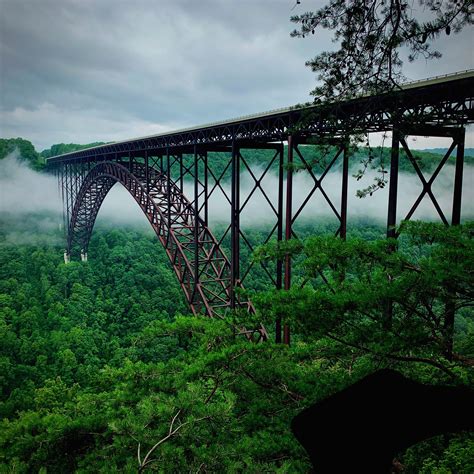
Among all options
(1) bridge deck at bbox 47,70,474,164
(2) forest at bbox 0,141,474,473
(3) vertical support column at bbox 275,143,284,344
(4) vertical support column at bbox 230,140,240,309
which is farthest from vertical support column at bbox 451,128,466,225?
(4) vertical support column at bbox 230,140,240,309

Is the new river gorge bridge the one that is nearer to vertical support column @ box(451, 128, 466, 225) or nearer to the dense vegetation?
vertical support column @ box(451, 128, 466, 225)

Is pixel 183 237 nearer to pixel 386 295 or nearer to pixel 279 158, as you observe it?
pixel 279 158

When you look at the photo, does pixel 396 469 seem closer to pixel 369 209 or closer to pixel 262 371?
pixel 262 371

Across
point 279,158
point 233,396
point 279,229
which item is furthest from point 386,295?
point 279,158

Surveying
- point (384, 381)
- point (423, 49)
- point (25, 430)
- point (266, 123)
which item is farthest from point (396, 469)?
point (266, 123)

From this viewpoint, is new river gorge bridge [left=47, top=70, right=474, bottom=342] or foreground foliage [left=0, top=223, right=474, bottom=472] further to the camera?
new river gorge bridge [left=47, top=70, right=474, bottom=342]

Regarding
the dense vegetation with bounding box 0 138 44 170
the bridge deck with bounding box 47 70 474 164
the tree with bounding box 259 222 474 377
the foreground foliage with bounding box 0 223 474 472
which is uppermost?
the dense vegetation with bounding box 0 138 44 170

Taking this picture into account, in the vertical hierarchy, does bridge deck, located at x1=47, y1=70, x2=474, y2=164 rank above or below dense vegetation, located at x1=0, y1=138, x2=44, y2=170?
below
